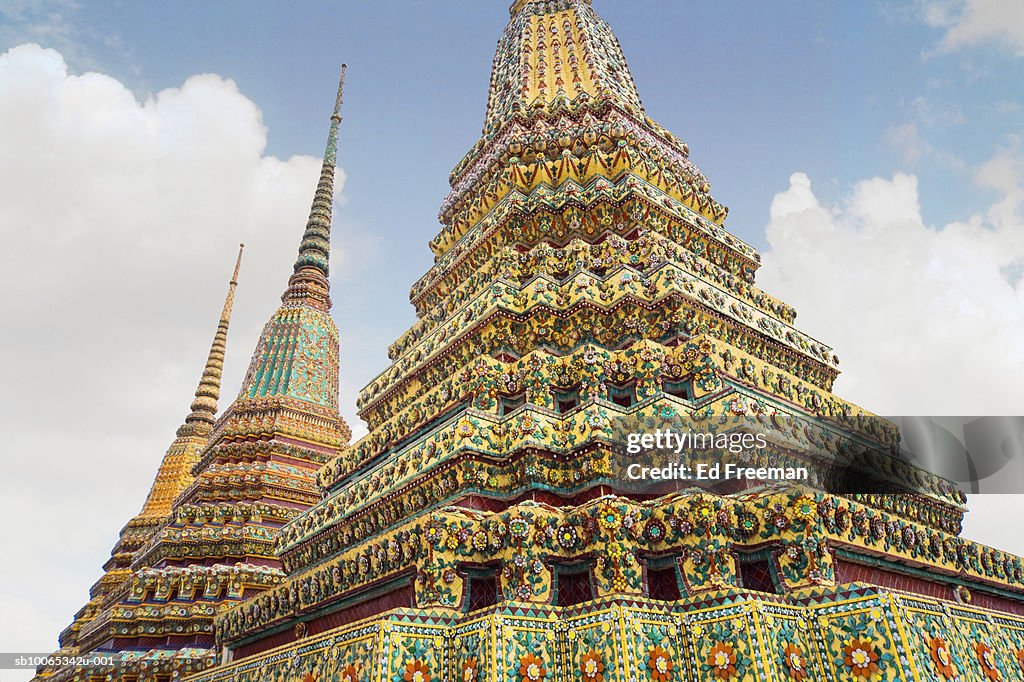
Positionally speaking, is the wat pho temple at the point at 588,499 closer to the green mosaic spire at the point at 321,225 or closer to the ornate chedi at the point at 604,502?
the ornate chedi at the point at 604,502

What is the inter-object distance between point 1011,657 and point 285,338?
1778 centimetres

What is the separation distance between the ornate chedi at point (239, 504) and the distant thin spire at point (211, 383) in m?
5.83

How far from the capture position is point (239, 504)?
618 inches

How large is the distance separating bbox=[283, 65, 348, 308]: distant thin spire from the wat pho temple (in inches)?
372

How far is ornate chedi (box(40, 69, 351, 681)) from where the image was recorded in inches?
511

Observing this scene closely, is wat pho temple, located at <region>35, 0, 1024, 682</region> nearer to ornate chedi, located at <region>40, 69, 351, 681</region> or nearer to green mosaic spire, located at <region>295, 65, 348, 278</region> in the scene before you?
ornate chedi, located at <region>40, 69, 351, 681</region>

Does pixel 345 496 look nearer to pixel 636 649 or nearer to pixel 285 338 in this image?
pixel 636 649

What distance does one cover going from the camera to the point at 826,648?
4.58 meters

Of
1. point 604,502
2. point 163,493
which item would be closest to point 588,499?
point 604,502

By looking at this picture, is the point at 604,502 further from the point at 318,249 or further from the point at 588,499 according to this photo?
the point at 318,249

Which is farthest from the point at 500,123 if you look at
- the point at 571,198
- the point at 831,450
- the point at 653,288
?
the point at 831,450

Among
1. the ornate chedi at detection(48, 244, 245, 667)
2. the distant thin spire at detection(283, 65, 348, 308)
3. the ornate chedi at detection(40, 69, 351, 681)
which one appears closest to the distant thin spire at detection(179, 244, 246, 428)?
the ornate chedi at detection(48, 244, 245, 667)

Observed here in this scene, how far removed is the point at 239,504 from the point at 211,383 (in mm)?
16170

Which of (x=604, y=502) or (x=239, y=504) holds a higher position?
(x=239, y=504)
